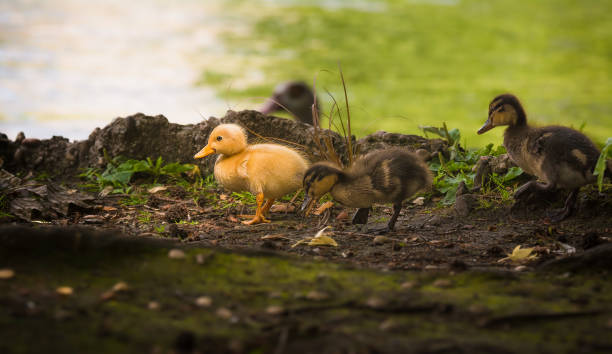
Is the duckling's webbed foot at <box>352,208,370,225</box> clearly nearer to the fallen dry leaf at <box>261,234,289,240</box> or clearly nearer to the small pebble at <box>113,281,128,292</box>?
the fallen dry leaf at <box>261,234,289,240</box>

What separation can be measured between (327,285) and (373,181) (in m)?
1.53

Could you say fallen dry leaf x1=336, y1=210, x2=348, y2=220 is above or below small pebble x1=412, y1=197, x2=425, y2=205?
below

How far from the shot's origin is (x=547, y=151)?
444 cm

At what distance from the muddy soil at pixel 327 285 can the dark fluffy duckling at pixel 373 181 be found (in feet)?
0.82

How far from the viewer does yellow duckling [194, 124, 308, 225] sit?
4766 mm

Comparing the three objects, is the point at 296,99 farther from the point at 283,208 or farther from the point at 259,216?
the point at 259,216

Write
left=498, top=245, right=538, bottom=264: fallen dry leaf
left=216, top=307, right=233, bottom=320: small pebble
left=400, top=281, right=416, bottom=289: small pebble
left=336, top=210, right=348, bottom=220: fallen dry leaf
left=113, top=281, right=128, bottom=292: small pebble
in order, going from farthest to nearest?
left=336, top=210, right=348, bottom=220: fallen dry leaf
left=498, top=245, right=538, bottom=264: fallen dry leaf
left=400, top=281, right=416, bottom=289: small pebble
left=113, top=281, right=128, bottom=292: small pebble
left=216, top=307, right=233, bottom=320: small pebble

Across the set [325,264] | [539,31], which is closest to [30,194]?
[325,264]

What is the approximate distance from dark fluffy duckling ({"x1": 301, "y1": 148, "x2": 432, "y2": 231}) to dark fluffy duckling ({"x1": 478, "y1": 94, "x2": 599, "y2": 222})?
2.37 ft

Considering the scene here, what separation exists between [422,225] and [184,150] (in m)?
2.53

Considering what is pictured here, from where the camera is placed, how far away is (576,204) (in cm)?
465

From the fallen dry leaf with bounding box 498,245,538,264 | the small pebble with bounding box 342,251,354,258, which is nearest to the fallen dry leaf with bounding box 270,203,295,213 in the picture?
the small pebble with bounding box 342,251,354,258

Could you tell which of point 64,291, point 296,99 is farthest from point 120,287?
point 296,99

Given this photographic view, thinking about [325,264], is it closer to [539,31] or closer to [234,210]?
[234,210]
